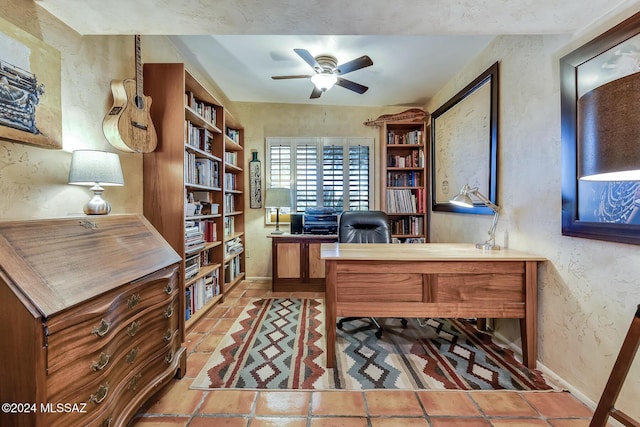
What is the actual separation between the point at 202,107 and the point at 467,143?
2.73 meters

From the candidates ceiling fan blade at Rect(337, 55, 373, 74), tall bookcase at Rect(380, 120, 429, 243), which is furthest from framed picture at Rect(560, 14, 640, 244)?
tall bookcase at Rect(380, 120, 429, 243)

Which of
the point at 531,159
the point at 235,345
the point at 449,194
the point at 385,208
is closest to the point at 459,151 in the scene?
the point at 449,194

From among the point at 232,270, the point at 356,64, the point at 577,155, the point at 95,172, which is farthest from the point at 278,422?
the point at 356,64

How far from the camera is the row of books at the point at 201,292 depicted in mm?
2301

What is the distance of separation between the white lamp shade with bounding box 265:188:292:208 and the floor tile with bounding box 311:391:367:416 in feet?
7.44

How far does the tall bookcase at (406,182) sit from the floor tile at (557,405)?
213 centimetres

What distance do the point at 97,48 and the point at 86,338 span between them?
1752 millimetres

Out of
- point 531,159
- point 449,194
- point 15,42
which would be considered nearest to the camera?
point 15,42

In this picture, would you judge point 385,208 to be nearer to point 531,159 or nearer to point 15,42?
point 531,159

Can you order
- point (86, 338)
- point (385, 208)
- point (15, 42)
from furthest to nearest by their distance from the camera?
point (385, 208)
point (15, 42)
point (86, 338)

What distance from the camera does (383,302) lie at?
1729 millimetres

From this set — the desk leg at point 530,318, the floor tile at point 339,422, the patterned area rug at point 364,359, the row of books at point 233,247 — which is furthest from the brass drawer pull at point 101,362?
the desk leg at point 530,318

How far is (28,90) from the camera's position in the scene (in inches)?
46.6

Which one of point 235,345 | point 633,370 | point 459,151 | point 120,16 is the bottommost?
point 235,345
